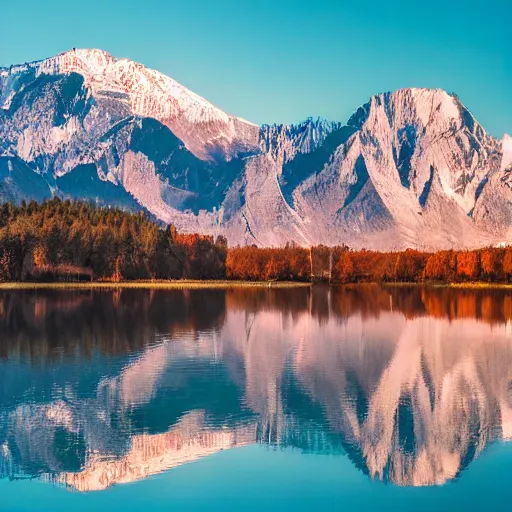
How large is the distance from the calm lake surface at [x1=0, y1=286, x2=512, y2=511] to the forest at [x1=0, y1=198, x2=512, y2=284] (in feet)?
237

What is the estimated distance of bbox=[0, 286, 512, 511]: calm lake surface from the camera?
17.0 meters

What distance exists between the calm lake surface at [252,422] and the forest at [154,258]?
72252 mm

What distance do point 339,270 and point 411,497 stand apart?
14280cm

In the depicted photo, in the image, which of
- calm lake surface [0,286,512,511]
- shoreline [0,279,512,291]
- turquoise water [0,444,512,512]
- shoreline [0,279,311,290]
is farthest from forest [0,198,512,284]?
turquoise water [0,444,512,512]

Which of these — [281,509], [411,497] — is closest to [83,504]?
[281,509]

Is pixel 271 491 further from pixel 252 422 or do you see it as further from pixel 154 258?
pixel 154 258

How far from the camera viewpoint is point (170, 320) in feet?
170

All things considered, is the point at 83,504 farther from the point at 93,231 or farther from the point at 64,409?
the point at 93,231

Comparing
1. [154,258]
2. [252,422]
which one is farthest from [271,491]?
[154,258]

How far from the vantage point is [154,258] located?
422 feet

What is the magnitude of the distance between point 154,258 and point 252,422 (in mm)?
107361

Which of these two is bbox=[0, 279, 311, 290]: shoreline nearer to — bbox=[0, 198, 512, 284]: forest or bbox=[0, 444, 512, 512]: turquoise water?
bbox=[0, 198, 512, 284]: forest

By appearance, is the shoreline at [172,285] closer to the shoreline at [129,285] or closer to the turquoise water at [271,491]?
the shoreline at [129,285]

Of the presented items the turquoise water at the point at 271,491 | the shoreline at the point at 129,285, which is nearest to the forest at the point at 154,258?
the shoreline at the point at 129,285
